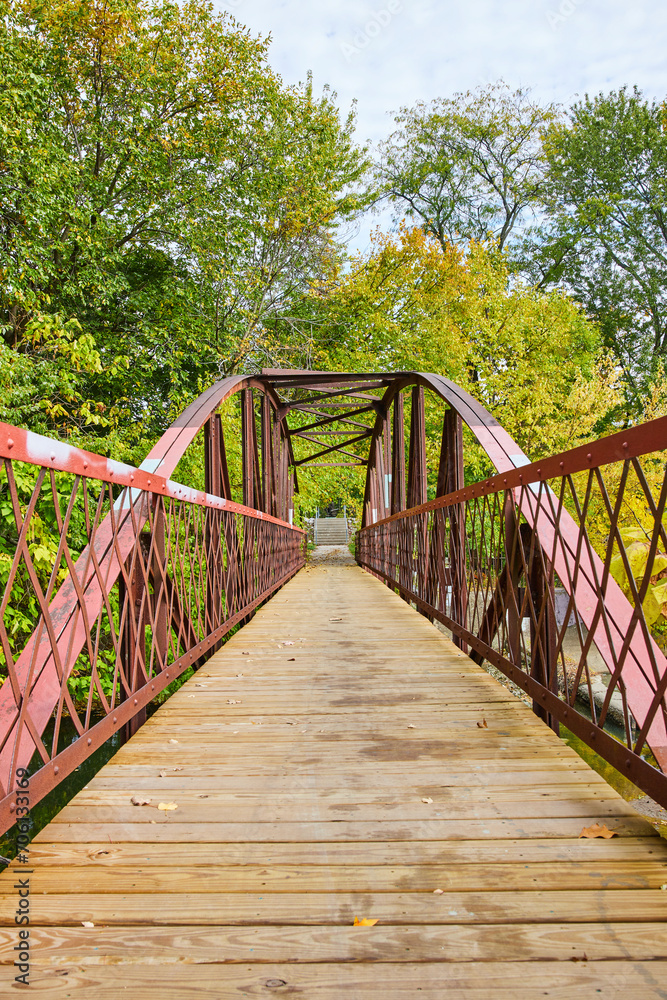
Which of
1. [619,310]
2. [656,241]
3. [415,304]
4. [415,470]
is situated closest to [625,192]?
[656,241]

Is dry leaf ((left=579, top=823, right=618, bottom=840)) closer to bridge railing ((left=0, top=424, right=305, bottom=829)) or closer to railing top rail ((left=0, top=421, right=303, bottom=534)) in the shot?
bridge railing ((left=0, top=424, right=305, bottom=829))

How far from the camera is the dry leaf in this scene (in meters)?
1.63

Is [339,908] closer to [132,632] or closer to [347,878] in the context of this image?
[347,878]

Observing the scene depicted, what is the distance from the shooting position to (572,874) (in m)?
1.45

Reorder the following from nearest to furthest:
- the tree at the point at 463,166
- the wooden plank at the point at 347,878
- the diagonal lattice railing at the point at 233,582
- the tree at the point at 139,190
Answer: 1. the wooden plank at the point at 347,878
2. the diagonal lattice railing at the point at 233,582
3. the tree at the point at 139,190
4. the tree at the point at 463,166

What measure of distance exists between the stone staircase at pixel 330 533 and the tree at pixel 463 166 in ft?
58.7

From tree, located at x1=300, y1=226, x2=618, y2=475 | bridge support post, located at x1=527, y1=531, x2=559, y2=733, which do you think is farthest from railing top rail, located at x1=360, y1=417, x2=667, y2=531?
tree, located at x1=300, y1=226, x2=618, y2=475

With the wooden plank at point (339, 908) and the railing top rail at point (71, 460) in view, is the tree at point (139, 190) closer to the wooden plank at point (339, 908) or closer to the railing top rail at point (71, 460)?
the railing top rail at point (71, 460)

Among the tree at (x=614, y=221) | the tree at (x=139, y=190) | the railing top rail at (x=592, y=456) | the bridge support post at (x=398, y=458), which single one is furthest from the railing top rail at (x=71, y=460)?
the tree at (x=614, y=221)

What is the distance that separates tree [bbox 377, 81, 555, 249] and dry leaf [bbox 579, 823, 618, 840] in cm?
2450

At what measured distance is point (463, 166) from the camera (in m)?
23.8

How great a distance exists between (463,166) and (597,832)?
26.6 metres

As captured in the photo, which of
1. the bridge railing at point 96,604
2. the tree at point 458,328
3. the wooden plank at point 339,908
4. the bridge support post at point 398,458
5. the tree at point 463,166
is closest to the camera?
the wooden plank at point 339,908

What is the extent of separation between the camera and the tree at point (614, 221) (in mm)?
23062
